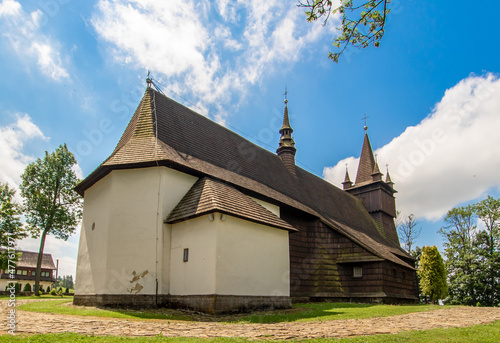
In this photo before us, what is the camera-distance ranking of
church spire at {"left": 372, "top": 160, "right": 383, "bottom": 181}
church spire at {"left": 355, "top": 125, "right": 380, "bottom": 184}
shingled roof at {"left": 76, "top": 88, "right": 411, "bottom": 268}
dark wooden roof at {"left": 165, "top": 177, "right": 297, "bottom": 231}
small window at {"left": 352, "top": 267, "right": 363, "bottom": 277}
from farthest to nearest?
church spire at {"left": 355, "top": 125, "right": 380, "bottom": 184} → church spire at {"left": 372, "top": 160, "right": 383, "bottom": 181} → small window at {"left": 352, "top": 267, "right": 363, "bottom": 277} → shingled roof at {"left": 76, "top": 88, "right": 411, "bottom": 268} → dark wooden roof at {"left": 165, "top": 177, "right": 297, "bottom": 231}

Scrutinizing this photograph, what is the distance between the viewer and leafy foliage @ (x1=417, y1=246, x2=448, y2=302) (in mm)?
35281

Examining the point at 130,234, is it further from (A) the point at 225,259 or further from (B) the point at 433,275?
(B) the point at 433,275

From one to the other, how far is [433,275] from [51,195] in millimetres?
38302

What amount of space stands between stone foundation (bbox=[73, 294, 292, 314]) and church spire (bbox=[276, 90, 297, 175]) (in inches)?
546

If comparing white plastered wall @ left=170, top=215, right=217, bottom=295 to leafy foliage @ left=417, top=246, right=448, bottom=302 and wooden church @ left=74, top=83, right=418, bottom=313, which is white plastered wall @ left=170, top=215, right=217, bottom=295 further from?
leafy foliage @ left=417, top=246, right=448, bottom=302

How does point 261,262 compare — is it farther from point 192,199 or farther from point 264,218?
point 192,199

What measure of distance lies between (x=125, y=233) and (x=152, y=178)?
8.16ft

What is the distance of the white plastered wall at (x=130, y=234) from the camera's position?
13.6 metres

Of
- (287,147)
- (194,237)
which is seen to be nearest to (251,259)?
(194,237)

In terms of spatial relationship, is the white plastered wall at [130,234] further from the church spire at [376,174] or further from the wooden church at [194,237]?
the church spire at [376,174]

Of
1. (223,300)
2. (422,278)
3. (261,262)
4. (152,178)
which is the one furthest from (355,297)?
(422,278)

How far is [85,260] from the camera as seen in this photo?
15086mm

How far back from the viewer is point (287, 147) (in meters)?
27.4

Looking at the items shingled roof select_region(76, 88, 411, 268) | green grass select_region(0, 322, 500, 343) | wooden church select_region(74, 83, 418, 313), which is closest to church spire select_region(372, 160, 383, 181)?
shingled roof select_region(76, 88, 411, 268)
